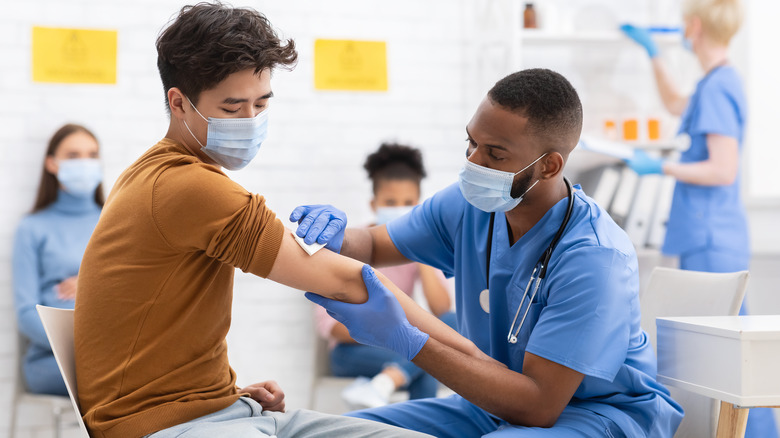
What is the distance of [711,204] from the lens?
109 inches

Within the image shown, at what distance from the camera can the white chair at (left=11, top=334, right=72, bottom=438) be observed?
8.47ft

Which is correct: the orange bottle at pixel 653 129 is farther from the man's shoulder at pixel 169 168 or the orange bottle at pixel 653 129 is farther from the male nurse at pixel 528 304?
the man's shoulder at pixel 169 168

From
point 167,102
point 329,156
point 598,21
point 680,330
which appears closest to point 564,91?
point 680,330

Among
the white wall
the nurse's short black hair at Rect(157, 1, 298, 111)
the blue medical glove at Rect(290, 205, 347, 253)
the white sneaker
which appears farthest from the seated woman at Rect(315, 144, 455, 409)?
the nurse's short black hair at Rect(157, 1, 298, 111)

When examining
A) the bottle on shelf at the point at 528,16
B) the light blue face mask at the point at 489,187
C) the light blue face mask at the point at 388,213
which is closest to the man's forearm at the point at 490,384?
the light blue face mask at the point at 489,187

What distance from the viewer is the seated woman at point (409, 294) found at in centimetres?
268

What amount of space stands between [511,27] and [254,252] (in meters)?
2.04

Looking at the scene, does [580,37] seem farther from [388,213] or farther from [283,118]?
[283,118]

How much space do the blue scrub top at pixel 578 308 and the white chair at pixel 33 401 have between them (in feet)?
5.15

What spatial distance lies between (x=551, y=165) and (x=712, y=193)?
1449 millimetres

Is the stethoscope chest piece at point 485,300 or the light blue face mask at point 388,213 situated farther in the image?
the light blue face mask at point 388,213

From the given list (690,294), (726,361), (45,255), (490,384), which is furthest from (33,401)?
(726,361)

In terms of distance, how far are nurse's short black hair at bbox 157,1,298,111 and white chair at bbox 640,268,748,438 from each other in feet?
3.70

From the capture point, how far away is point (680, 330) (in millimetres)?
1497
